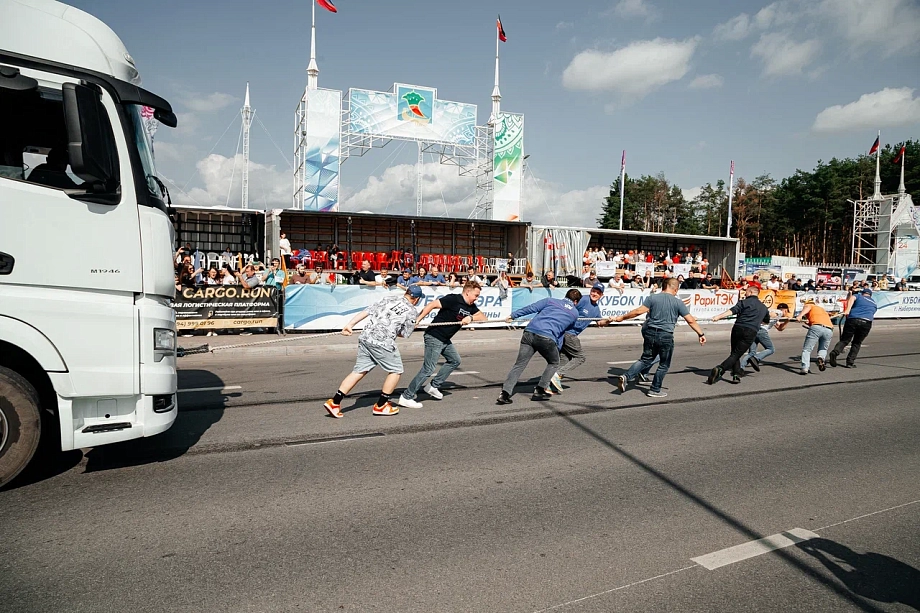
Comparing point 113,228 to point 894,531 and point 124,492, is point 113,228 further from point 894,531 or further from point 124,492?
point 894,531

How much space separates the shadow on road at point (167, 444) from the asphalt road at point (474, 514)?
0.12 feet

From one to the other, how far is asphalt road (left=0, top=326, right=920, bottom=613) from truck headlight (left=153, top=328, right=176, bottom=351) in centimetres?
109

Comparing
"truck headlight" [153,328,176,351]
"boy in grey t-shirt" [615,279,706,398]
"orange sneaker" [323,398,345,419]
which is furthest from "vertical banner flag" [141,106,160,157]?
Result: "boy in grey t-shirt" [615,279,706,398]

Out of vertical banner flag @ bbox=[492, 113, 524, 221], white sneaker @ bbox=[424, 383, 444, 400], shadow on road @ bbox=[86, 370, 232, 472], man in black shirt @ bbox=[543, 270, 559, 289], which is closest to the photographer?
shadow on road @ bbox=[86, 370, 232, 472]

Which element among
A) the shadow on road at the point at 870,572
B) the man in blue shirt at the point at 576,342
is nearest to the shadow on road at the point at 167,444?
the man in blue shirt at the point at 576,342

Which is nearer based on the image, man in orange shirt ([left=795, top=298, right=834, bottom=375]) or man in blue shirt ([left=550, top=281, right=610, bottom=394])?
man in blue shirt ([left=550, top=281, right=610, bottom=394])

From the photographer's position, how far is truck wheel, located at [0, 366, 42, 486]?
477 centimetres

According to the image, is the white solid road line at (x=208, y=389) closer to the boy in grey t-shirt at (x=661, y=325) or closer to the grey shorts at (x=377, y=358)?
the grey shorts at (x=377, y=358)

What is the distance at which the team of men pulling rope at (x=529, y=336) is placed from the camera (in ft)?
25.9

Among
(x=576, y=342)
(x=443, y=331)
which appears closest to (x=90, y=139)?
(x=443, y=331)

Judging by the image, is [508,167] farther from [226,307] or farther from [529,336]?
[529,336]

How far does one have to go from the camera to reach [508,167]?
1293 inches

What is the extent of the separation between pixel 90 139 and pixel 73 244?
786 mm

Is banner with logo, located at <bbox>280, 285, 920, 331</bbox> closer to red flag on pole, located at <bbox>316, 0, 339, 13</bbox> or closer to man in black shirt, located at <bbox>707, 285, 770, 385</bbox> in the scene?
man in black shirt, located at <bbox>707, 285, 770, 385</bbox>
